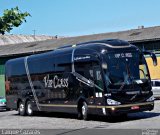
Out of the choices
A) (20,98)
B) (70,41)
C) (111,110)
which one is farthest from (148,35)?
(111,110)

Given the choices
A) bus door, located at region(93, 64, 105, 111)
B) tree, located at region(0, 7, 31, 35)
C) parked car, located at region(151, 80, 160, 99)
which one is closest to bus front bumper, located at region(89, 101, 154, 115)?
bus door, located at region(93, 64, 105, 111)

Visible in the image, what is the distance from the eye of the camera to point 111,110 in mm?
Result: 16750

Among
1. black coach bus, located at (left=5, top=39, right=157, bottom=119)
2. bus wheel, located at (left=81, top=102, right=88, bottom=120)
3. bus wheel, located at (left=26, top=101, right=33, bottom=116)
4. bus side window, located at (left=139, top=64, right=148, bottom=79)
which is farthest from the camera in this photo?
bus wheel, located at (left=26, top=101, right=33, bottom=116)

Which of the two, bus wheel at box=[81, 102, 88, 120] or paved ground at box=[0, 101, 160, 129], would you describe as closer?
paved ground at box=[0, 101, 160, 129]

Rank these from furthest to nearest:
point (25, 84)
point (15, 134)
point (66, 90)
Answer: point (25, 84)
point (66, 90)
point (15, 134)

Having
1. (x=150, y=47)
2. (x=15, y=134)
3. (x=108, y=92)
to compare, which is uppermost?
(x=150, y=47)

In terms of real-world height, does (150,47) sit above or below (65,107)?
above

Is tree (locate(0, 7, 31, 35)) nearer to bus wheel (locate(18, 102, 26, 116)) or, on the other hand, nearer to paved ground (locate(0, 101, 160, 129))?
paved ground (locate(0, 101, 160, 129))

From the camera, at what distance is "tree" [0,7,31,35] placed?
22.1 feet

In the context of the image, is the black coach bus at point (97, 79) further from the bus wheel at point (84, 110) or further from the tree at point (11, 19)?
the tree at point (11, 19)

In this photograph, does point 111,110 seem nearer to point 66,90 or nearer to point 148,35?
point 66,90

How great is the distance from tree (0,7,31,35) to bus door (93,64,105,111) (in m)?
10.6

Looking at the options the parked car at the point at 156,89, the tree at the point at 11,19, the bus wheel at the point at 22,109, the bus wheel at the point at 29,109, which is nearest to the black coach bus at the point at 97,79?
the bus wheel at the point at 29,109

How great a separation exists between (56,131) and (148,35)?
92.8ft
